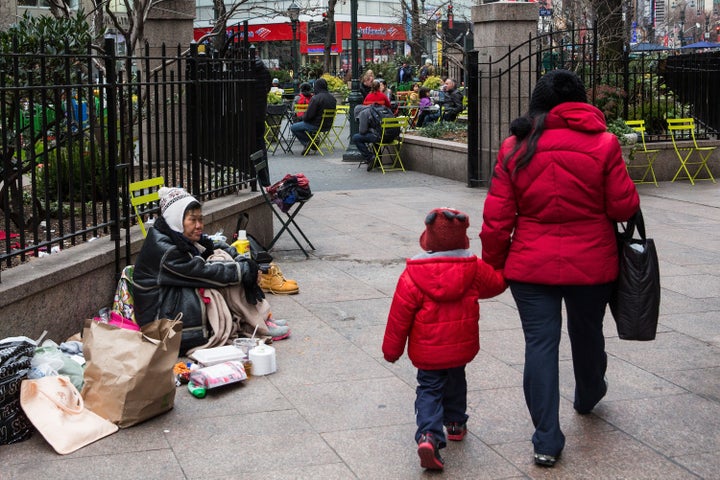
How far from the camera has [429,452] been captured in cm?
445

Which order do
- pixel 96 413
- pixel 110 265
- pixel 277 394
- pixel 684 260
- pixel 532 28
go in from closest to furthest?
pixel 96 413, pixel 277 394, pixel 110 265, pixel 684 260, pixel 532 28

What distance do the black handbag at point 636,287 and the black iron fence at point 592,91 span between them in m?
9.32

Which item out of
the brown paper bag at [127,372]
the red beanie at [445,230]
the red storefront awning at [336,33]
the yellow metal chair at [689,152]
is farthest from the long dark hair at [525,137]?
the red storefront awning at [336,33]

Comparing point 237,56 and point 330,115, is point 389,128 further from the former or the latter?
point 237,56

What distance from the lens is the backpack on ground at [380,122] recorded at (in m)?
17.3

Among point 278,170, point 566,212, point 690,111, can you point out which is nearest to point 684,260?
point 566,212

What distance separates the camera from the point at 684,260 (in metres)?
9.45

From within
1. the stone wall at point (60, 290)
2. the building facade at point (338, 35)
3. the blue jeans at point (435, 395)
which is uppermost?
the building facade at point (338, 35)

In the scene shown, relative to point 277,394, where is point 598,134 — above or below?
above

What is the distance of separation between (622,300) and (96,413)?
8.78 feet

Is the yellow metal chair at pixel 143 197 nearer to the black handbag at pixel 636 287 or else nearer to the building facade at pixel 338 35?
the black handbag at pixel 636 287

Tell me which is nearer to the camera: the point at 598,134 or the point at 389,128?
the point at 598,134

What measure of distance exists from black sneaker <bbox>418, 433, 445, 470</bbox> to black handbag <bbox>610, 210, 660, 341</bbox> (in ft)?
3.43

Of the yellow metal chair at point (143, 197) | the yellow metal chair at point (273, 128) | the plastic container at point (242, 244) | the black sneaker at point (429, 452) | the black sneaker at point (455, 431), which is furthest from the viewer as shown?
the yellow metal chair at point (273, 128)
